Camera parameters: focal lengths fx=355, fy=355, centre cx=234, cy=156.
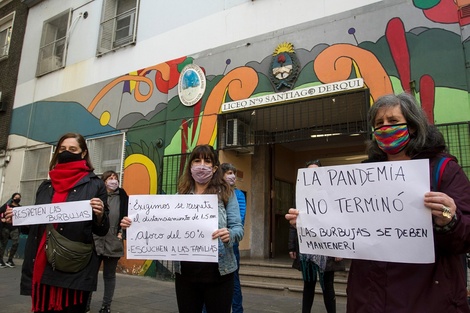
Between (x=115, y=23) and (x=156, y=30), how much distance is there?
194 centimetres

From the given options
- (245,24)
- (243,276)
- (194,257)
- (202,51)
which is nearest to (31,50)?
(202,51)

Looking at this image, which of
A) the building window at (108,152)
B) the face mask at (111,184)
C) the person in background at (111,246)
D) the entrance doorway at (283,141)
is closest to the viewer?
the person in background at (111,246)

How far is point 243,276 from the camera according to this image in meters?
6.88

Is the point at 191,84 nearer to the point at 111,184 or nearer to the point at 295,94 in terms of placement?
the point at 295,94

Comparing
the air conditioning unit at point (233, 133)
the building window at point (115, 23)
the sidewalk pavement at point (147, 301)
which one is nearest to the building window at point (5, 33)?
the building window at point (115, 23)

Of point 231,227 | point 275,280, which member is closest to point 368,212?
point 231,227

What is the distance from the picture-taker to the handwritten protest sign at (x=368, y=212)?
165cm

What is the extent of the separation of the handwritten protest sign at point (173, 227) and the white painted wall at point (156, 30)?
5.40 meters

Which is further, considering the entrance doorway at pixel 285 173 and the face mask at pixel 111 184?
the entrance doorway at pixel 285 173

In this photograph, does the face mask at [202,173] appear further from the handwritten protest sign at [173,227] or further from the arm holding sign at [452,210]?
the arm holding sign at [452,210]

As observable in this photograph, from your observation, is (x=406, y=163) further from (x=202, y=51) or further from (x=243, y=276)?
(x=202, y=51)

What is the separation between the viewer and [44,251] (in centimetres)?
257

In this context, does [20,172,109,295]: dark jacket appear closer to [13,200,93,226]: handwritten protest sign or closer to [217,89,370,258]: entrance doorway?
[13,200,93,226]: handwritten protest sign

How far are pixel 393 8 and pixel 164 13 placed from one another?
18.4 feet
